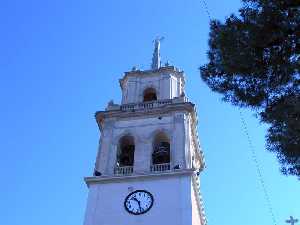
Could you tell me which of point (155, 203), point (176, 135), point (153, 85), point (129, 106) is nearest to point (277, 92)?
point (155, 203)

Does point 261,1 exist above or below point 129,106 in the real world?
below

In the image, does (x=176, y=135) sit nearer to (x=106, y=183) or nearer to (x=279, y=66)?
(x=106, y=183)

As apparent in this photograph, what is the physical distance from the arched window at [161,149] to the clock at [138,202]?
2.44 metres

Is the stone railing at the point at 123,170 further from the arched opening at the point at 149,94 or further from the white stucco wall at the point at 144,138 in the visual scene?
the arched opening at the point at 149,94

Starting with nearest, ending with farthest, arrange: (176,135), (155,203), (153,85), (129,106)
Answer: (155,203), (176,135), (129,106), (153,85)

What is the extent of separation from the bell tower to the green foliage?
1304 cm

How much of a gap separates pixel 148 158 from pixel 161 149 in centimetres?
99

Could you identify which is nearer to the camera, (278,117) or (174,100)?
(278,117)

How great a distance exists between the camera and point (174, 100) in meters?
29.9

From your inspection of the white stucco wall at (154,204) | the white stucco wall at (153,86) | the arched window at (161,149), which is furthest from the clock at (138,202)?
the white stucco wall at (153,86)

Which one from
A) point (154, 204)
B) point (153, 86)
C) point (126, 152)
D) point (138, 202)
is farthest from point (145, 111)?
point (154, 204)

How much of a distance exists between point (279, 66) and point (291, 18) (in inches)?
35.3

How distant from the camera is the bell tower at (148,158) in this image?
24969 millimetres

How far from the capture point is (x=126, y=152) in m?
28.7
